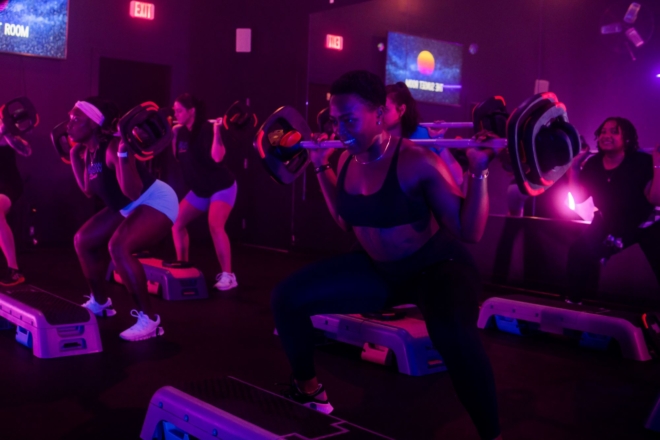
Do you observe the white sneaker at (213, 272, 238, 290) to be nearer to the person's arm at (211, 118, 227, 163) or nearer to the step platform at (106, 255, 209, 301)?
the step platform at (106, 255, 209, 301)

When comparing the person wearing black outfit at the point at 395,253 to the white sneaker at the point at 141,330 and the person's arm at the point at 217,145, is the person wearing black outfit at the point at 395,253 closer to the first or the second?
the white sneaker at the point at 141,330

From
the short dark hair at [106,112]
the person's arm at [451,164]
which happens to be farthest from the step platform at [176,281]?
the person's arm at [451,164]

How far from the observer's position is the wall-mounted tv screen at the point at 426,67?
873cm

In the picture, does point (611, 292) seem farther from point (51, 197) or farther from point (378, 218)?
point (51, 197)

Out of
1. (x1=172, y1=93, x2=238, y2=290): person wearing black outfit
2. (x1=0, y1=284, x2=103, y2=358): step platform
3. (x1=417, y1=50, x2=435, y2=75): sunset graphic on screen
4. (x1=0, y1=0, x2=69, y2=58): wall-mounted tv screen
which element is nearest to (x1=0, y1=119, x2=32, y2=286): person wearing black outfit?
(x1=172, y1=93, x2=238, y2=290): person wearing black outfit

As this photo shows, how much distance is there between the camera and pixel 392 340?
393 centimetres

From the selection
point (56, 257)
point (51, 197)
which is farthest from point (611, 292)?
point (51, 197)

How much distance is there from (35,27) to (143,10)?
139cm

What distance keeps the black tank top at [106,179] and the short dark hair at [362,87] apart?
2083 millimetres

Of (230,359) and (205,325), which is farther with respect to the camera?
(205,325)

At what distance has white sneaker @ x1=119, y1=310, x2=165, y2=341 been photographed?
14.3 feet

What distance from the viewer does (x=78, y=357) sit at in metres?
3.96

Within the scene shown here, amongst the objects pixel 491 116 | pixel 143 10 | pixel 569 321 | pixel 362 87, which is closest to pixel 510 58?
pixel 143 10

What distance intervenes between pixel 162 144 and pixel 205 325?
142 centimetres
